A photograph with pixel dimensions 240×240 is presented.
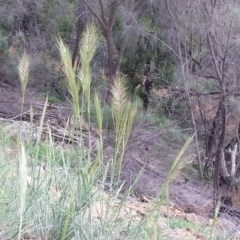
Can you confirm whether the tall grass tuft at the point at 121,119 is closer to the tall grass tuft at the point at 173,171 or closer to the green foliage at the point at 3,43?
the tall grass tuft at the point at 173,171

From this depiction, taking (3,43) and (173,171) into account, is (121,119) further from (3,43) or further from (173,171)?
(3,43)

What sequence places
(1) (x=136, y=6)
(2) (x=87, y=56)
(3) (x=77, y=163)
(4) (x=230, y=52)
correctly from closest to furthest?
(2) (x=87, y=56)
(3) (x=77, y=163)
(4) (x=230, y=52)
(1) (x=136, y=6)

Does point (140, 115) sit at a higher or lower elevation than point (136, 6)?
lower

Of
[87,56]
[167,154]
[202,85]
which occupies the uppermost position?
[87,56]

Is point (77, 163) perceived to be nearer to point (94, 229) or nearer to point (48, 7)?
point (94, 229)

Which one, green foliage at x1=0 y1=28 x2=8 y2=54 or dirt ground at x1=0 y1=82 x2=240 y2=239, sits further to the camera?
green foliage at x1=0 y1=28 x2=8 y2=54

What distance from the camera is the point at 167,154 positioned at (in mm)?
10727

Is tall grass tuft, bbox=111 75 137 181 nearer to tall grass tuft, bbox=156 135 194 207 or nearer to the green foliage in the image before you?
tall grass tuft, bbox=156 135 194 207

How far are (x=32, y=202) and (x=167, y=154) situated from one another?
7.43 m

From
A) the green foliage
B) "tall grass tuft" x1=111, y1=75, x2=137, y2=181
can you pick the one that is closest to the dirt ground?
"tall grass tuft" x1=111, y1=75, x2=137, y2=181

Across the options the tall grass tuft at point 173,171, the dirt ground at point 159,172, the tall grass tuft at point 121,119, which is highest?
the tall grass tuft at point 121,119

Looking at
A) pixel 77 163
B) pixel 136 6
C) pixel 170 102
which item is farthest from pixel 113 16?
pixel 77 163

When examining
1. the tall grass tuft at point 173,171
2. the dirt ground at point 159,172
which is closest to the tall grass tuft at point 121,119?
the tall grass tuft at point 173,171

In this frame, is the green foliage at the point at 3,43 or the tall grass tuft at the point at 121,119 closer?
the tall grass tuft at the point at 121,119
